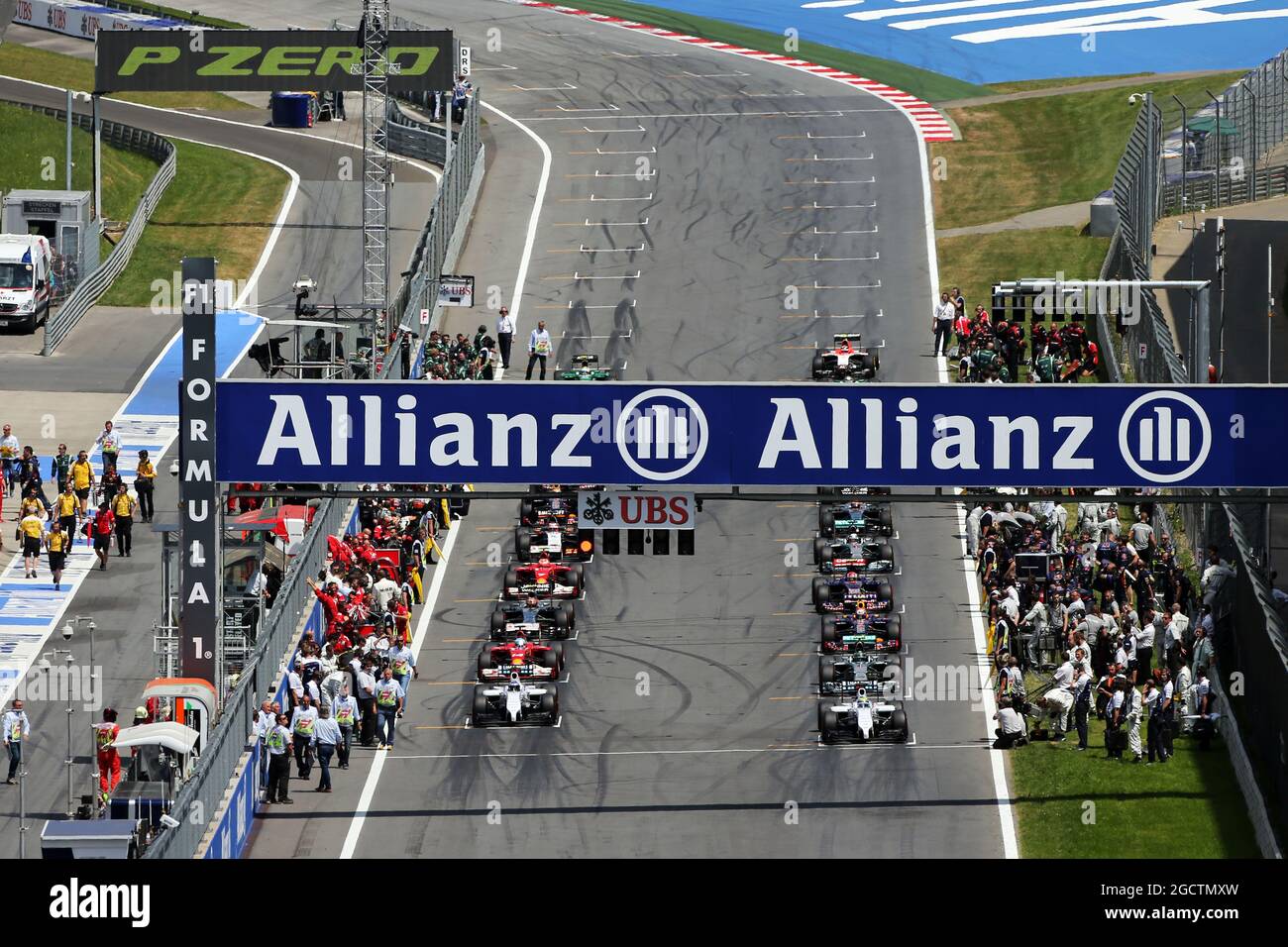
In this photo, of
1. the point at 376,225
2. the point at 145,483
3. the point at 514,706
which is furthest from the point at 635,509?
the point at 376,225

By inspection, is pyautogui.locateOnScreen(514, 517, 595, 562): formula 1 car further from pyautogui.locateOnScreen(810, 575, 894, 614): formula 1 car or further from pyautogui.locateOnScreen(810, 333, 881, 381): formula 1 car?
pyautogui.locateOnScreen(810, 333, 881, 381): formula 1 car

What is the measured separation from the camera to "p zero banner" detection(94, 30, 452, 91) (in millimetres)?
61094

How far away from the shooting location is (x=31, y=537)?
128 feet

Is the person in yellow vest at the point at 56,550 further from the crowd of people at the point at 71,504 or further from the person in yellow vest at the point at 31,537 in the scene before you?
the person in yellow vest at the point at 31,537

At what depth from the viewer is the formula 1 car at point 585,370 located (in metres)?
46.4

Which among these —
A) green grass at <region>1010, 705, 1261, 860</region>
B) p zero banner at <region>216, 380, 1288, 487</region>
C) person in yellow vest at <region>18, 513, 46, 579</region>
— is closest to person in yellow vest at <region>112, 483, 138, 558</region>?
person in yellow vest at <region>18, 513, 46, 579</region>

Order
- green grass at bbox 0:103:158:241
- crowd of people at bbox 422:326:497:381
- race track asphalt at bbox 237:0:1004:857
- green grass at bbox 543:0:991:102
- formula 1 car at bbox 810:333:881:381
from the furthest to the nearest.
Result: green grass at bbox 543:0:991:102 < green grass at bbox 0:103:158:241 < formula 1 car at bbox 810:333:881:381 < crowd of people at bbox 422:326:497:381 < race track asphalt at bbox 237:0:1004:857

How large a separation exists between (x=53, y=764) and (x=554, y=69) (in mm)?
46434

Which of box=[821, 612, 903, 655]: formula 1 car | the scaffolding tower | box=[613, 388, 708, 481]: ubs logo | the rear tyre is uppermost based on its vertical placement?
the scaffolding tower

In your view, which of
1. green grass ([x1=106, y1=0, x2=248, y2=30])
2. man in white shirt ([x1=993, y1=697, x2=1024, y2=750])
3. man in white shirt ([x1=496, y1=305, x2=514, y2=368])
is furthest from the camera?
green grass ([x1=106, y1=0, x2=248, y2=30])

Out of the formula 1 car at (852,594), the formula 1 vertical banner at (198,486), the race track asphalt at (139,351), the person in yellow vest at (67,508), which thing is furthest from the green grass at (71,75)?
the formula 1 vertical banner at (198,486)

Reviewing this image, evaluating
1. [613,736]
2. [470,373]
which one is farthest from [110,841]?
[470,373]

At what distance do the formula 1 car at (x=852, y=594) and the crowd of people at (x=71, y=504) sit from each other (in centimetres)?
1267

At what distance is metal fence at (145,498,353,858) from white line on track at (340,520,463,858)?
74.8 inches
